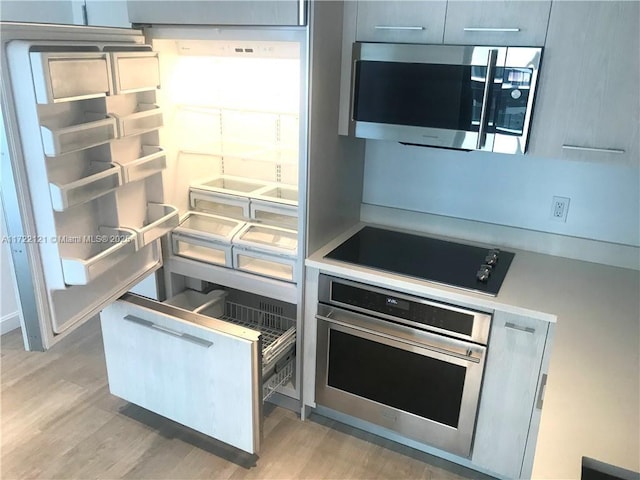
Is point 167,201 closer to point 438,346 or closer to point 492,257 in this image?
point 438,346

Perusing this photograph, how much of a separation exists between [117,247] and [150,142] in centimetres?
45

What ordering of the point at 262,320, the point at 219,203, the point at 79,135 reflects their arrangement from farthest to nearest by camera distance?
the point at 262,320 → the point at 219,203 → the point at 79,135

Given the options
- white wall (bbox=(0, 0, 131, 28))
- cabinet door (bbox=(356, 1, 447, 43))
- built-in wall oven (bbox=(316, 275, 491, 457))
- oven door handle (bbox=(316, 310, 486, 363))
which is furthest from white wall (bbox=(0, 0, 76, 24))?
oven door handle (bbox=(316, 310, 486, 363))

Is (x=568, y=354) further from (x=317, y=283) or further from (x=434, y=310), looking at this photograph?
(x=317, y=283)

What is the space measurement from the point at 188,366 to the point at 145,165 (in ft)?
2.49

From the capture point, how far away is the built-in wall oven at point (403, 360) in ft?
6.05

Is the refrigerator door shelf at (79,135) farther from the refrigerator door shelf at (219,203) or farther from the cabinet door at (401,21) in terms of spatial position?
the cabinet door at (401,21)

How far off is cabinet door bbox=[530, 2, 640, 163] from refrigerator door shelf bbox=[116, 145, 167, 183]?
1331 millimetres

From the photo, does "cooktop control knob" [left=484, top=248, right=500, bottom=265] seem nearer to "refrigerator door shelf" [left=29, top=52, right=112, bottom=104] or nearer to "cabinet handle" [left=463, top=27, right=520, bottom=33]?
"cabinet handle" [left=463, top=27, right=520, bottom=33]

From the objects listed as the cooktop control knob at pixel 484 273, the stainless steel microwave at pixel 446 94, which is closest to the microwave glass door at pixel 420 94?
the stainless steel microwave at pixel 446 94

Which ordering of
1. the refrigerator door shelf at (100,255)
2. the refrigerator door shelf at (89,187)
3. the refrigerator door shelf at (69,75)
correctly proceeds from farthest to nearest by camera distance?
the refrigerator door shelf at (100,255), the refrigerator door shelf at (89,187), the refrigerator door shelf at (69,75)

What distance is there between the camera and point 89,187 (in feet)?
5.21

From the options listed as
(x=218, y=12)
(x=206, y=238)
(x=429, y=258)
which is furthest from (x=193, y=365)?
(x=218, y=12)

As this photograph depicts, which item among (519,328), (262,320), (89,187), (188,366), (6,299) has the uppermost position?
(89,187)
